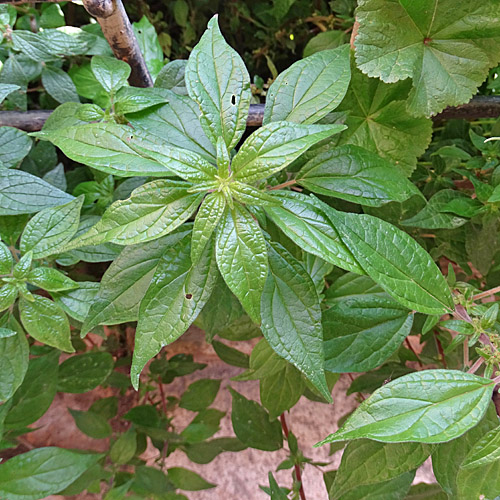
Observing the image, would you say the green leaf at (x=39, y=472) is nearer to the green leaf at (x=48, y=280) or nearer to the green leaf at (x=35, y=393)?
the green leaf at (x=35, y=393)

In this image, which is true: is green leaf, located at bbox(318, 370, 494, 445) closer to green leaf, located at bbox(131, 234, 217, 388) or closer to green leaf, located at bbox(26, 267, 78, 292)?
green leaf, located at bbox(131, 234, 217, 388)

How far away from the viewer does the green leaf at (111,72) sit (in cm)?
61

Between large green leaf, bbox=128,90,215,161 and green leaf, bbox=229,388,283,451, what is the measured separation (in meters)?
0.61

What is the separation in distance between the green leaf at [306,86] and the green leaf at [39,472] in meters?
0.65

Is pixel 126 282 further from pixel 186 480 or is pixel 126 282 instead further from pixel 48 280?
pixel 186 480

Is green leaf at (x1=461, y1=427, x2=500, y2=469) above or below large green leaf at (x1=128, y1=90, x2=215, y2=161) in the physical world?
below

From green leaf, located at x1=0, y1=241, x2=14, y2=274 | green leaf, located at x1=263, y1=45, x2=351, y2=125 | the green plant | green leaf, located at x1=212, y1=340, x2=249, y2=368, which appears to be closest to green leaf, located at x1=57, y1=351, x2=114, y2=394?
the green plant

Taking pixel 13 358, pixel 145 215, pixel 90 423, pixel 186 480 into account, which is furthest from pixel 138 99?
pixel 186 480

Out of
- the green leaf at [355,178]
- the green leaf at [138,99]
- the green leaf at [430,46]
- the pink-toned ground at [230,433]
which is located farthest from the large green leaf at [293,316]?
the pink-toned ground at [230,433]

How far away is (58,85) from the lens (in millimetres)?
760

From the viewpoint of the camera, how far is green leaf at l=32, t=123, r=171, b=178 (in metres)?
0.45

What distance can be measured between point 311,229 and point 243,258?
0.08 meters

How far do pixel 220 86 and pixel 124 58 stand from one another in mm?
264

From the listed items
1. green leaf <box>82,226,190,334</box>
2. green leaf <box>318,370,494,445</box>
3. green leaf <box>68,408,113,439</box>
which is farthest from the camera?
green leaf <box>68,408,113,439</box>
